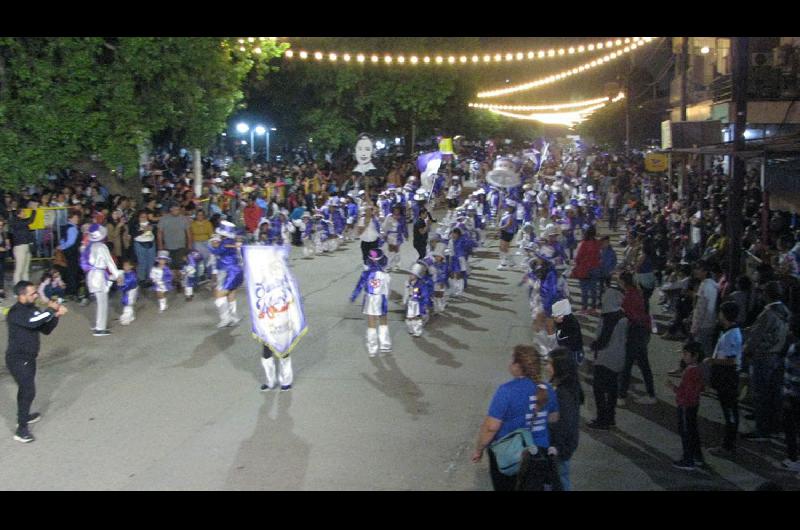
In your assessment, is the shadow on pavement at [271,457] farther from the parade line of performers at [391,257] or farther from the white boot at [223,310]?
the white boot at [223,310]

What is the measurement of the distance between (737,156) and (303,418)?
780 cm

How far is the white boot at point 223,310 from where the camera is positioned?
531 inches

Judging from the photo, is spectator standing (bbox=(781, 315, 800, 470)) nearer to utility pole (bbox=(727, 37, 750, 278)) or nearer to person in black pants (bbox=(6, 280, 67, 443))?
utility pole (bbox=(727, 37, 750, 278))

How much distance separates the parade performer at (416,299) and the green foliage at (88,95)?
7727 mm

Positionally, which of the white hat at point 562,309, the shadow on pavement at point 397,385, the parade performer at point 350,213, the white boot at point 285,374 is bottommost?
the shadow on pavement at point 397,385

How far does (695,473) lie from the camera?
7629 mm

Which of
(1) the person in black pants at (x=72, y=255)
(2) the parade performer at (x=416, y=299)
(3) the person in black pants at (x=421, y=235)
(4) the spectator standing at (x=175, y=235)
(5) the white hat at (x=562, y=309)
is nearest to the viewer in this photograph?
(5) the white hat at (x=562, y=309)

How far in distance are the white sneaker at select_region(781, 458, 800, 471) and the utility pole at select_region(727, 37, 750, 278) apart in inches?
189

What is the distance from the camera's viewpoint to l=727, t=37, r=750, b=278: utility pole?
12188 mm

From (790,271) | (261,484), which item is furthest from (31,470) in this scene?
(790,271)

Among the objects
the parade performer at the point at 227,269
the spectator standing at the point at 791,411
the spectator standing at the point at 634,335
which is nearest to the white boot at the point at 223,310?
the parade performer at the point at 227,269

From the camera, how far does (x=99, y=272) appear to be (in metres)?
13.2
